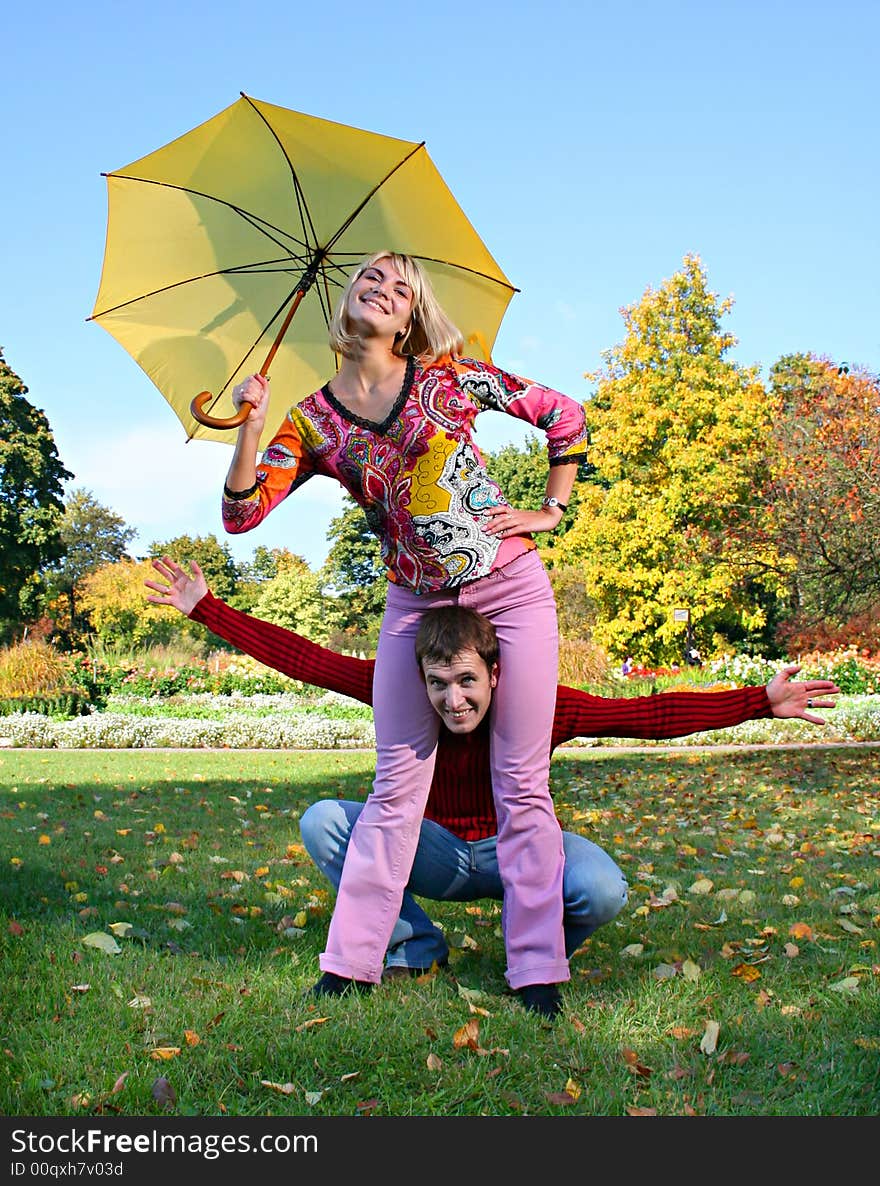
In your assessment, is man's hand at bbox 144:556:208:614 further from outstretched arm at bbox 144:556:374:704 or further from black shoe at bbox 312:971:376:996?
black shoe at bbox 312:971:376:996

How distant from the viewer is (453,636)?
2.92 meters

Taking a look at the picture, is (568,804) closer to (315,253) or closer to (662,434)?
(315,253)

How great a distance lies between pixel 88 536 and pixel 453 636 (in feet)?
156

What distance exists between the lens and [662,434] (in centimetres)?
2503

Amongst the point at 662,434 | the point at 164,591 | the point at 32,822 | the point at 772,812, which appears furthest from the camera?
the point at 662,434

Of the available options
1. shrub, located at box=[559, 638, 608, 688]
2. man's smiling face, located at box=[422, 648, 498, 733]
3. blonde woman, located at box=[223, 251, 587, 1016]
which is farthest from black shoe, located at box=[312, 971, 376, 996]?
shrub, located at box=[559, 638, 608, 688]

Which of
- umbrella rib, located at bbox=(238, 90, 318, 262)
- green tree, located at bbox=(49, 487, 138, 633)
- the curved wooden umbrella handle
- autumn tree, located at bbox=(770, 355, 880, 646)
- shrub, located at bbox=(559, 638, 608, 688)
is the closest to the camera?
the curved wooden umbrella handle

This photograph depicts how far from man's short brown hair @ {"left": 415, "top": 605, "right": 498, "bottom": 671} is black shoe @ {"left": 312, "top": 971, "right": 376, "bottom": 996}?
0.95 meters

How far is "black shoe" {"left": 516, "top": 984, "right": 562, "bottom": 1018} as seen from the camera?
2.95 meters

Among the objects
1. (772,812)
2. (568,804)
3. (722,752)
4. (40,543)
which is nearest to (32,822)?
(568,804)

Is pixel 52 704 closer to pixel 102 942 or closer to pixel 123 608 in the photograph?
pixel 102 942

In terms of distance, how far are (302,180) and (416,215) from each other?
1.35 ft

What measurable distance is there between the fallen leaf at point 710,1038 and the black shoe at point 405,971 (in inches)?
35.8

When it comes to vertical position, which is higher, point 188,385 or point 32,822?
point 188,385
